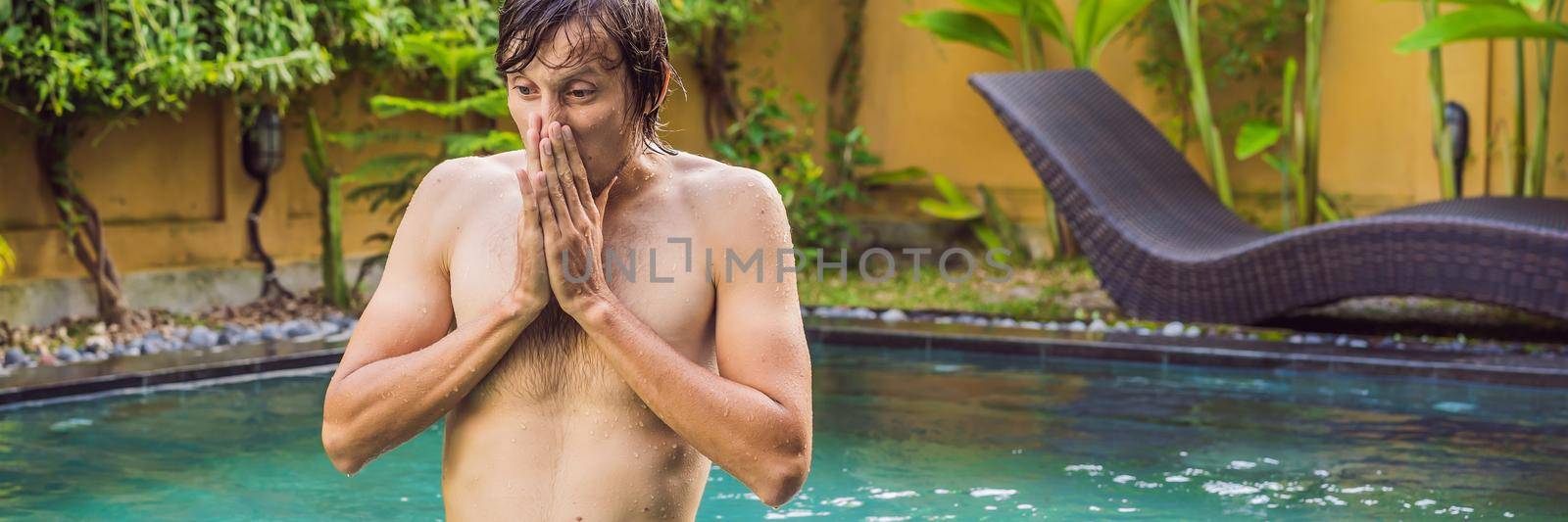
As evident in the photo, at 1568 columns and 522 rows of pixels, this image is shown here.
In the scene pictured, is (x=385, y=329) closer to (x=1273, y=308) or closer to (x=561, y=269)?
(x=561, y=269)

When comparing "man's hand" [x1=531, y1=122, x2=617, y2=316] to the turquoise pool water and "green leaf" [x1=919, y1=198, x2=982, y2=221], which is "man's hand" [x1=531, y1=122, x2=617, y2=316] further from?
"green leaf" [x1=919, y1=198, x2=982, y2=221]

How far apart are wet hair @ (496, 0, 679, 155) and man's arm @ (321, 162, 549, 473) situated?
23 cm

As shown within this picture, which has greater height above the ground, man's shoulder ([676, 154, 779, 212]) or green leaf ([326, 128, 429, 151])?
green leaf ([326, 128, 429, 151])

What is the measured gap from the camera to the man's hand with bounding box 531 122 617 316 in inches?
54.1

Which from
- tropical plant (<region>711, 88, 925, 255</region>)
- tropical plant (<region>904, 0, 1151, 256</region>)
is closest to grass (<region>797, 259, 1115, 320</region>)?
tropical plant (<region>711, 88, 925, 255</region>)

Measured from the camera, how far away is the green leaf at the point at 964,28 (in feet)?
29.8

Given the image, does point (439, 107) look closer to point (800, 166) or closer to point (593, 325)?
point (800, 166)

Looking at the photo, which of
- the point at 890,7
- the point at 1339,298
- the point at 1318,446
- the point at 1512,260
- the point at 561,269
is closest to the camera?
the point at 561,269

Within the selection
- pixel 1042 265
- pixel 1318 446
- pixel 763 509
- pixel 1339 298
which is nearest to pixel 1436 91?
pixel 1339 298

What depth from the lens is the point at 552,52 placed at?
142 centimetres

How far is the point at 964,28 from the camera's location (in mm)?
9102

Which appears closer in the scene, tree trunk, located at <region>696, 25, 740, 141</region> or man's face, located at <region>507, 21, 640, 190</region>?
man's face, located at <region>507, 21, 640, 190</region>

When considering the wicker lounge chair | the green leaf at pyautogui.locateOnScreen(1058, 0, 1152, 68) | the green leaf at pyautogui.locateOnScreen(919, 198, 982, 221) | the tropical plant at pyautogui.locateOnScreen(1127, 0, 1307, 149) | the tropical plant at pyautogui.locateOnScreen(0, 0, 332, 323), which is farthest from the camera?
the green leaf at pyautogui.locateOnScreen(919, 198, 982, 221)

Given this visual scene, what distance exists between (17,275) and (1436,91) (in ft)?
21.7
